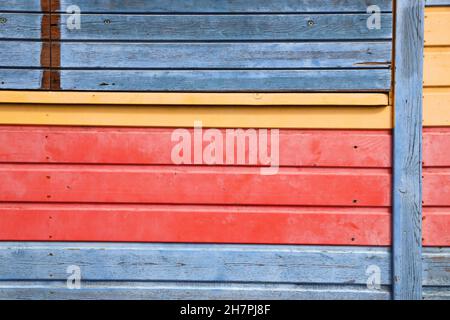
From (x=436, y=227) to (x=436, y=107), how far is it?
65 centimetres

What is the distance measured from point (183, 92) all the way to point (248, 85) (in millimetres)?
354

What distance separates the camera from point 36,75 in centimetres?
236

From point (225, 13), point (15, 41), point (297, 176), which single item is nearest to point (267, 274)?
point (297, 176)

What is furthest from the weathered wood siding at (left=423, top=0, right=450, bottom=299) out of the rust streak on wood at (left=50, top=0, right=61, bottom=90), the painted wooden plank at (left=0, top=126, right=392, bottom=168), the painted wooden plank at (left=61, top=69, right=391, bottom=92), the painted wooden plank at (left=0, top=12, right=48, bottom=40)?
the painted wooden plank at (left=0, top=12, right=48, bottom=40)

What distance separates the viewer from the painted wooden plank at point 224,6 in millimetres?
2336

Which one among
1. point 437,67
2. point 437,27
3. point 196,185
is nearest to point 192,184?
point 196,185

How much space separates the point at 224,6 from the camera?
2348mm

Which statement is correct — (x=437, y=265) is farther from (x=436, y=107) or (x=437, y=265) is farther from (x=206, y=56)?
(x=206, y=56)

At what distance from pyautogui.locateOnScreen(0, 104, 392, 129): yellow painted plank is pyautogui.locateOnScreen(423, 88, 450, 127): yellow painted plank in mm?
201

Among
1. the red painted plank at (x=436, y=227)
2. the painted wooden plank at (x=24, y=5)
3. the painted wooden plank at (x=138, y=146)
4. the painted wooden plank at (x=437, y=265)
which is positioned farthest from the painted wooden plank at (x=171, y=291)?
the painted wooden plank at (x=24, y=5)

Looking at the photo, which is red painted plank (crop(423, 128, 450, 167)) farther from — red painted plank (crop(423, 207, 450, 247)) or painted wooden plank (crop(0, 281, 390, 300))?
painted wooden plank (crop(0, 281, 390, 300))

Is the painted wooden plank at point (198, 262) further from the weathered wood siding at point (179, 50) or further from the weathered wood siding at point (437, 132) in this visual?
the weathered wood siding at point (179, 50)

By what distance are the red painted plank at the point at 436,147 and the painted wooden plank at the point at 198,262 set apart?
1.82 ft

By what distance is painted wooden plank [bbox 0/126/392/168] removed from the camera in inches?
93.2
